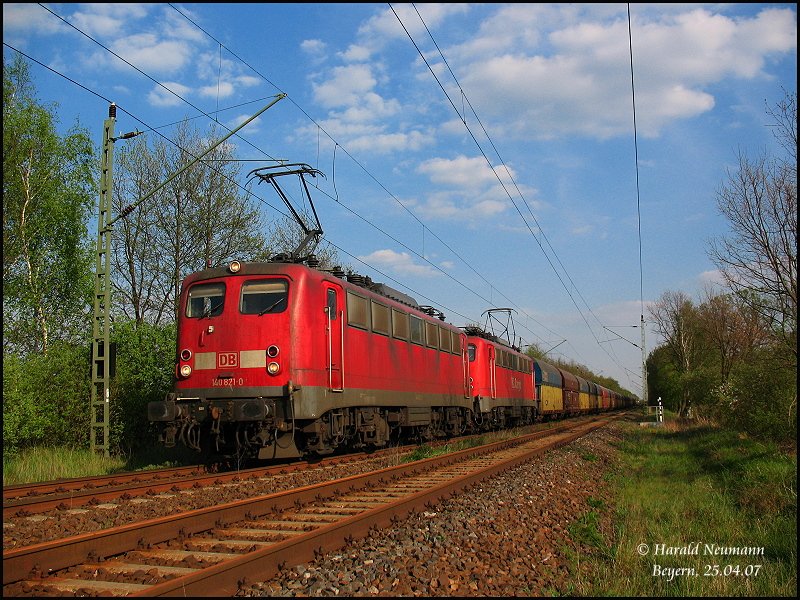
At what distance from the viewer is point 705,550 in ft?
22.1

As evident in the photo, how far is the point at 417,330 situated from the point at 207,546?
1117 centimetres

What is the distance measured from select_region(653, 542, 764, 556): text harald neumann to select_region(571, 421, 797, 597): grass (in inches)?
0.5

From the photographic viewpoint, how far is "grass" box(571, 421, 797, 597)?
5.66 meters

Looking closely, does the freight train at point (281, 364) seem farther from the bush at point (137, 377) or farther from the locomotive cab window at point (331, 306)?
the bush at point (137, 377)

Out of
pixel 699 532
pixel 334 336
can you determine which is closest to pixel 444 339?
pixel 334 336

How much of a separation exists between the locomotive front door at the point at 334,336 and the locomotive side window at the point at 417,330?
163 inches

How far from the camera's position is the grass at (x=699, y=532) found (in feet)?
18.6

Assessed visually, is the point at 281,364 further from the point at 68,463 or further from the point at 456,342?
the point at 456,342

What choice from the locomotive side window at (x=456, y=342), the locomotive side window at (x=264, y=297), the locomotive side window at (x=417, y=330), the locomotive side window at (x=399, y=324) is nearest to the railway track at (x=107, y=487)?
the locomotive side window at (x=264, y=297)

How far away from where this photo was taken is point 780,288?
1689 cm

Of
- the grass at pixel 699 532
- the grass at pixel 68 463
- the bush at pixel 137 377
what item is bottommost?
the grass at pixel 699 532

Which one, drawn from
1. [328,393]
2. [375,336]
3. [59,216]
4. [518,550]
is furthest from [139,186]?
[518,550]

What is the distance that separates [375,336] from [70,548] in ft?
29.8

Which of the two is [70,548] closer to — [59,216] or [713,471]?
[713,471]
